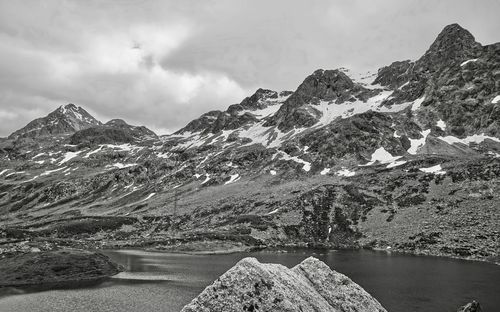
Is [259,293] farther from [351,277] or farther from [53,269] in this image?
[53,269]

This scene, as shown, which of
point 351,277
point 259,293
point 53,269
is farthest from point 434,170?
point 259,293

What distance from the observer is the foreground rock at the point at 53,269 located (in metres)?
80.6

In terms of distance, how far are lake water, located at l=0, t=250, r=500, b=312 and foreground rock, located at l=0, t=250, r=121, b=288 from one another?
20.9ft

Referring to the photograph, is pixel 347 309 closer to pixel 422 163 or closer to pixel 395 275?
pixel 395 275

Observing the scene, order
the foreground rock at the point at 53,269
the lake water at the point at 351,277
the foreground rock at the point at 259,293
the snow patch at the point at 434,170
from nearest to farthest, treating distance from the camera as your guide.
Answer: the foreground rock at the point at 259,293 → the lake water at the point at 351,277 → the foreground rock at the point at 53,269 → the snow patch at the point at 434,170

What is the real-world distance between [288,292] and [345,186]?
162177 mm

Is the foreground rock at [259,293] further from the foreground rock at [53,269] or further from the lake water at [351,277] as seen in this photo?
the foreground rock at [53,269]

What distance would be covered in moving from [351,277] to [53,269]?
65.5 m

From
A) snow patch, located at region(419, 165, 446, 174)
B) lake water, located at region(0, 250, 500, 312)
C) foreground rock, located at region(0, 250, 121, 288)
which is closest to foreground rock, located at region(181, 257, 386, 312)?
lake water, located at region(0, 250, 500, 312)

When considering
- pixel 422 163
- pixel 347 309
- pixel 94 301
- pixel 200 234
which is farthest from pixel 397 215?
pixel 347 309

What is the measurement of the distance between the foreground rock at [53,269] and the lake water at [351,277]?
251 inches

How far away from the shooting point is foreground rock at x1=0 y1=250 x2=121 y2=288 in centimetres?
8062

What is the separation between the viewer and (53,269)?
86.4 metres

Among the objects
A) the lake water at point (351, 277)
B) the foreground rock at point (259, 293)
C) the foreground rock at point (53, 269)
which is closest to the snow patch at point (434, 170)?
the lake water at point (351, 277)
